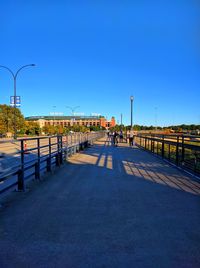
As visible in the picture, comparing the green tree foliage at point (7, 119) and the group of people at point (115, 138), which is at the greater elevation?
the green tree foliage at point (7, 119)

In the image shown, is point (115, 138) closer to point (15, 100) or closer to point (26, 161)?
point (15, 100)

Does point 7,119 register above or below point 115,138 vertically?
above

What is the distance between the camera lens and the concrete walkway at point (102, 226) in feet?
11.3

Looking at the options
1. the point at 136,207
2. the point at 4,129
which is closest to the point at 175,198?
the point at 136,207

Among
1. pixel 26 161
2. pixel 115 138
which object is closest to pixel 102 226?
pixel 26 161

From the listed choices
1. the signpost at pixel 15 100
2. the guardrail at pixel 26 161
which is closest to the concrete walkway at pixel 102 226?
the guardrail at pixel 26 161

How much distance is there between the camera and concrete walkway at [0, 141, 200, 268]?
11.3 feet

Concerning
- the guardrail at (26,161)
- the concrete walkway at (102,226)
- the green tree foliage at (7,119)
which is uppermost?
the green tree foliage at (7,119)

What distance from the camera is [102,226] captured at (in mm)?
4574

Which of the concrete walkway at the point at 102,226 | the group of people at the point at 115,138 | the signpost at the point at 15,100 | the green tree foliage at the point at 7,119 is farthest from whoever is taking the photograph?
the green tree foliage at the point at 7,119

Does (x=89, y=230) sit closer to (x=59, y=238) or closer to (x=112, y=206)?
(x=59, y=238)

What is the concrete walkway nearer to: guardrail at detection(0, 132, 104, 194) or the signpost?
guardrail at detection(0, 132, 104, 194)

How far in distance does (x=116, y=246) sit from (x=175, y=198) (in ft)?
10.2

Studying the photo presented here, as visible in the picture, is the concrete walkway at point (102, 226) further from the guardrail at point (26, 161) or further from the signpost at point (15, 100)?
the signpost at point (15, 100)
